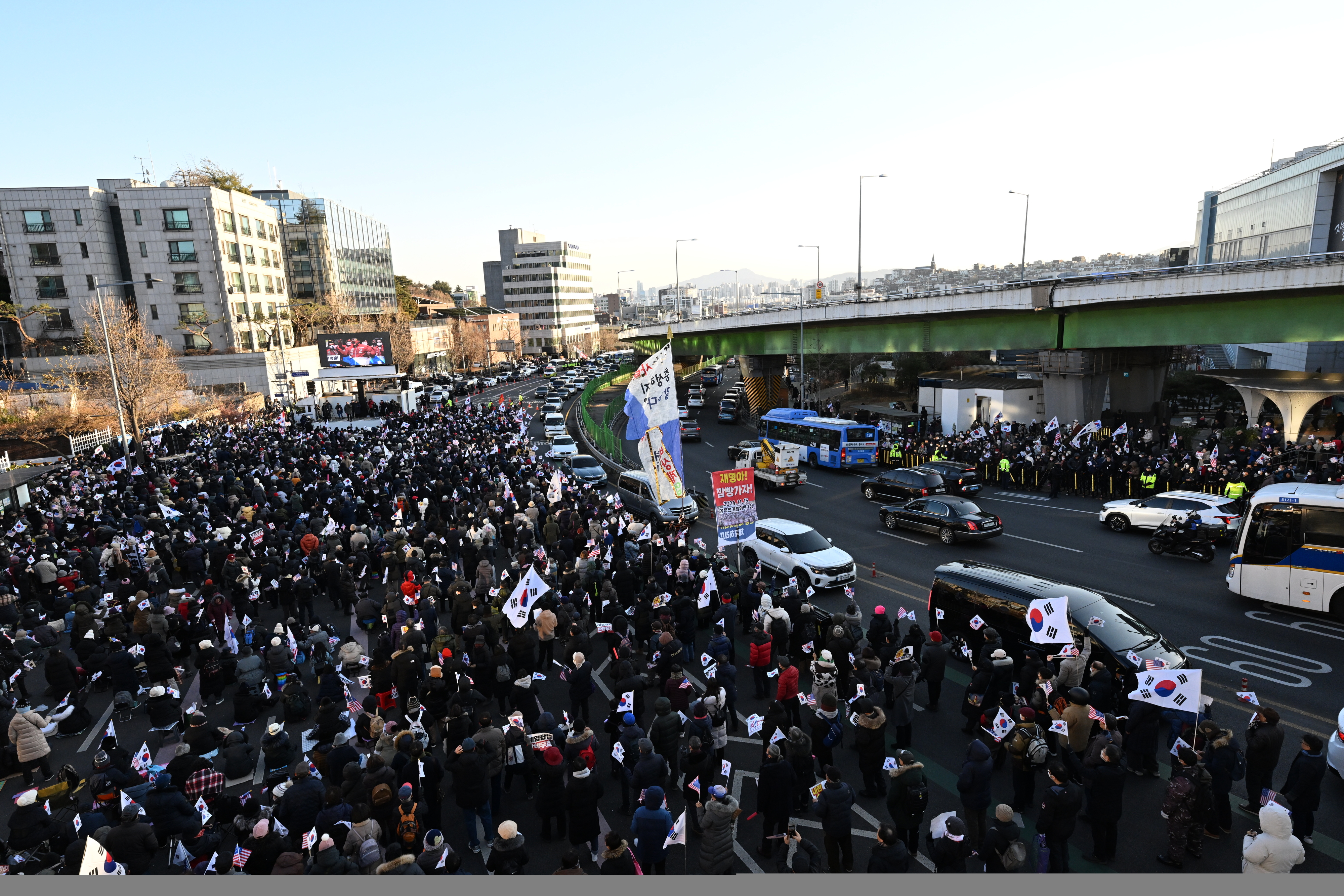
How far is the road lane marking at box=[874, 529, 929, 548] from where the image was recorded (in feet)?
69.3

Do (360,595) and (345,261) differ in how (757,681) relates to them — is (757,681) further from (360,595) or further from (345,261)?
(345,261)

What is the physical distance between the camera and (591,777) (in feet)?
26.8

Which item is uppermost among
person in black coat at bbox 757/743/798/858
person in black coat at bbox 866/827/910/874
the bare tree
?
the bare tree

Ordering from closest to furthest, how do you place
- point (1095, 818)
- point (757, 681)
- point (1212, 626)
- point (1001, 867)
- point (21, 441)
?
point (1001, 867)
point (1095, 818)
point (757, 681)
point (1212, 626)
point (21, 441)

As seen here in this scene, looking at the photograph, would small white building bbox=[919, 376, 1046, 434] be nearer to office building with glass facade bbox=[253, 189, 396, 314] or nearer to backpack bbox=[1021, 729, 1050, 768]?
backpack bbox=[1021, 729, 1050, 768]

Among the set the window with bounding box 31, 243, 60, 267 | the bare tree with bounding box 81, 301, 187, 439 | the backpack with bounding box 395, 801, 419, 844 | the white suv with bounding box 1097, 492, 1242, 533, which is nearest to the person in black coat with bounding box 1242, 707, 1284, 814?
the backpack with bounding box 395, 801, 419, 844

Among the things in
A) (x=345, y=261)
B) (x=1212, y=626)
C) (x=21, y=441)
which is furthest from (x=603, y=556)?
(x=345, y=261)

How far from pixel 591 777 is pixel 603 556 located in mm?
9223

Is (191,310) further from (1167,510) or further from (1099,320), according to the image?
(1167,510)

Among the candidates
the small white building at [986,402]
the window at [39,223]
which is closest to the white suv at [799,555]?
the small white building at [986,402]

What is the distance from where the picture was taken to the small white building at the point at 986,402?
37.1 meters

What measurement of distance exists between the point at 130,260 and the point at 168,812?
72864 millimetres

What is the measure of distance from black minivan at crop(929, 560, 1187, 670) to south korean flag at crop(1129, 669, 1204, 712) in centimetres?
180

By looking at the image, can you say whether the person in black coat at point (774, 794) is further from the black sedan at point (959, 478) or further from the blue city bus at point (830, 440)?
the blue city bus at point (830, 440)
